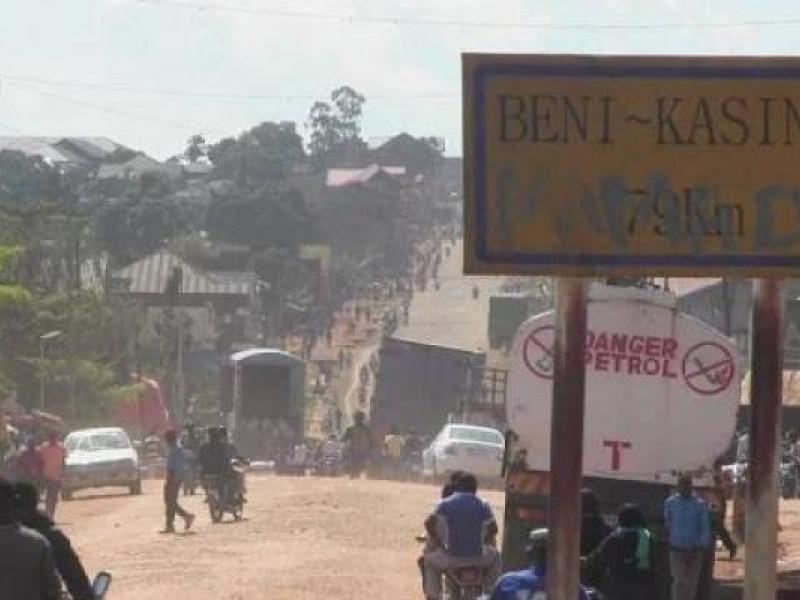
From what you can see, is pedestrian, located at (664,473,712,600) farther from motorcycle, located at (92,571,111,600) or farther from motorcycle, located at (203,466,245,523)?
motorcycle, located at (203,466,245,523)

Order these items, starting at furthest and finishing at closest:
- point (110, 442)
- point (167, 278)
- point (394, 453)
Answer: point (167, 278)
point (394, 453)
point (110, 442)

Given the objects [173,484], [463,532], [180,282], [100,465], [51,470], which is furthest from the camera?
[180,282]

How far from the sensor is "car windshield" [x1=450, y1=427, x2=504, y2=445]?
43.6 metres

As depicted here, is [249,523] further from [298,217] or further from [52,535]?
[298,217]

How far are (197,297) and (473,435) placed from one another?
85.6m

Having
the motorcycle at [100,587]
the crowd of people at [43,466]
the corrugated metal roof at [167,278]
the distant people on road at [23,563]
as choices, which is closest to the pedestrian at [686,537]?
the motorcycle at [100,587]

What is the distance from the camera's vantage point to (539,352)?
18.4 m

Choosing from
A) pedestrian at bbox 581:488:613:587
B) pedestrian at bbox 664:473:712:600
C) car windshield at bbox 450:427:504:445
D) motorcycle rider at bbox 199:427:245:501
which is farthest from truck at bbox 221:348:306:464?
pedestrian at bbox 581:488:613:587

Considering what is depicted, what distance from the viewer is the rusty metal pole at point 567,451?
328 inches

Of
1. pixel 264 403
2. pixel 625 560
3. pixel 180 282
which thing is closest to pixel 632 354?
pixel 625 560

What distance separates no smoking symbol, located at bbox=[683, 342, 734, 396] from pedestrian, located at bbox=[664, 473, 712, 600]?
2.95 ft

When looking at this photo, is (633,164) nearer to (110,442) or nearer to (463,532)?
(463,532)

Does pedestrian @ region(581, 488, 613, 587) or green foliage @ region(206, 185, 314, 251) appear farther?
green foliage @ region(206, 185, 314, 251)

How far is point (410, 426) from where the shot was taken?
268ft
